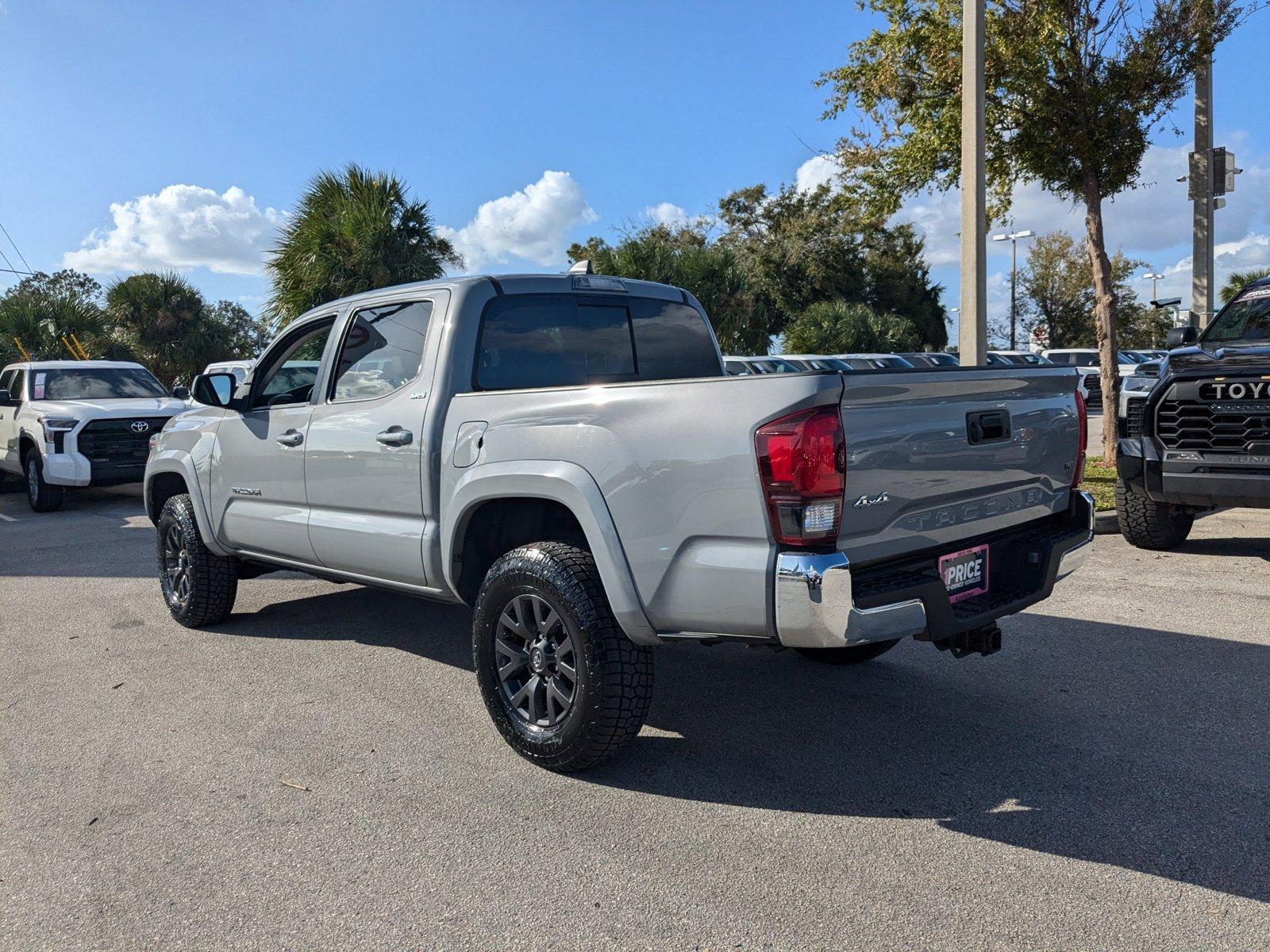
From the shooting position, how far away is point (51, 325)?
24.3 meters

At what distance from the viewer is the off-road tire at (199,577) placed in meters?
6.02

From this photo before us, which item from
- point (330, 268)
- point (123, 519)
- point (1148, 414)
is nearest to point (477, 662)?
point (1148, 414)

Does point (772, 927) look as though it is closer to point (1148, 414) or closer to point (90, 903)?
point (90, 903)

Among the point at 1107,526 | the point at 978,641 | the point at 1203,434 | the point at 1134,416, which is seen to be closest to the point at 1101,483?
the point at 1107,526

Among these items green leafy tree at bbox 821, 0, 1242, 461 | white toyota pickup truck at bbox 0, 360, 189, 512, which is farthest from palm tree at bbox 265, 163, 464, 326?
green leafy tree at bbox 821, 0, 1242, 461

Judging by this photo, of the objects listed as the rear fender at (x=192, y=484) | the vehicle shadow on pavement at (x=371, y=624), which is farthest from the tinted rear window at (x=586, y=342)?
the rear fender at (x=192, y=484)

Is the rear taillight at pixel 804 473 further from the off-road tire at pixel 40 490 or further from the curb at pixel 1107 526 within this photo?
the off-road tire at pixel 40 490

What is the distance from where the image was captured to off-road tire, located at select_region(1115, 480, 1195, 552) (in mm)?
7625

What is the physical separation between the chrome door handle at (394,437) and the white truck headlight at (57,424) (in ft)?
31.7

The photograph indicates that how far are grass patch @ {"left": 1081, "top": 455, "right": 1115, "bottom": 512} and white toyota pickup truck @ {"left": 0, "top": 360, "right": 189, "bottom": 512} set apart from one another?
1006 centimetres

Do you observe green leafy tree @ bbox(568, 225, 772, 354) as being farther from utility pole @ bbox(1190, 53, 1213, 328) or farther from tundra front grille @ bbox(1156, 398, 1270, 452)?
tundra front grille @ bbox(1156, 398, 1270, 452)

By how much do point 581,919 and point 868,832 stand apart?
1045 millimetres

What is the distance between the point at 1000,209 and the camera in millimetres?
12492

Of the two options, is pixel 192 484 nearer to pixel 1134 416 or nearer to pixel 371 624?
Answer: pixel 371 624
